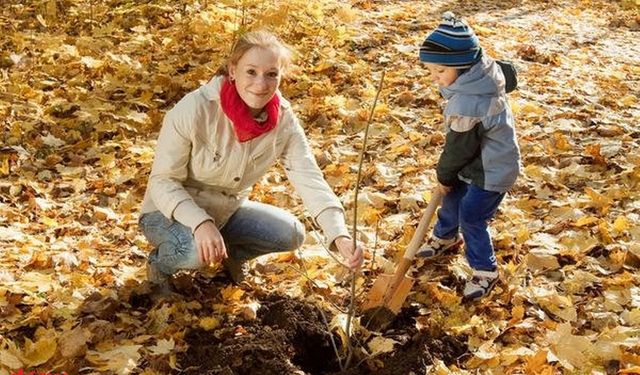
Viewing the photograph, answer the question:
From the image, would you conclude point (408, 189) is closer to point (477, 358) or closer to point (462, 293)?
point (462, 293)

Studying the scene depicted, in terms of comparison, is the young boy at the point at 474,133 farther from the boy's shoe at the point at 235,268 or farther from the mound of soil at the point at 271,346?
the boy's shoe at the point at 235,268

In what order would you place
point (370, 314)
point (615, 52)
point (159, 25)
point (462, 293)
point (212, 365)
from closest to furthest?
point (212, 365) → point (370, 314) → point (462, 293) → point (159, 25) → point (615, 52)

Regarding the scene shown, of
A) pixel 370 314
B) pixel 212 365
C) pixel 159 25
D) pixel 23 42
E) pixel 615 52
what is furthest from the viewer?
pixel 615 52

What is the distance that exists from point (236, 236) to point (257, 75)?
859 mm

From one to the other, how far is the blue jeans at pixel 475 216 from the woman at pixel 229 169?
24.8 inches

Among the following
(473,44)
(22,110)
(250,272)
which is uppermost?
(473,44)

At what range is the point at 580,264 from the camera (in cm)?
325

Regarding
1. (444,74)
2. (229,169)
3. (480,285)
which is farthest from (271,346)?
(444,74)

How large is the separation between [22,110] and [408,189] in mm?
2843

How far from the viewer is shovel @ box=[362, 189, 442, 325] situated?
285 cm

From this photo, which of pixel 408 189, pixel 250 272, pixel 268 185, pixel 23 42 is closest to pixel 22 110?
pixel 23 42

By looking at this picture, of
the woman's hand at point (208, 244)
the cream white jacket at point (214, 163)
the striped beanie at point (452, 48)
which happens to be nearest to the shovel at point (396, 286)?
the cream white jacket at point (214, 163)

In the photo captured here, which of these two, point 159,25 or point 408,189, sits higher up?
point 159,25

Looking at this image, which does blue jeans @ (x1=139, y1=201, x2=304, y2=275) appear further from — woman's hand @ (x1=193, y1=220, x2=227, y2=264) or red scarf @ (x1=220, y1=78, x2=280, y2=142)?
red scarf @ (x1=220, y1=78, x2=280, y2=142)
